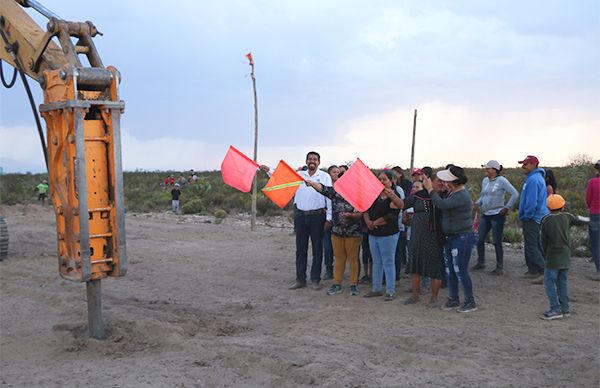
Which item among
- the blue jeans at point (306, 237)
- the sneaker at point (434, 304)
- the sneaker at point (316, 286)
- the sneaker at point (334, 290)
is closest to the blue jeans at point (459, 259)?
the sneaker at point (434, 304)

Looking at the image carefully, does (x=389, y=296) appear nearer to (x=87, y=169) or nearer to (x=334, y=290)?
(x=334, y=290)

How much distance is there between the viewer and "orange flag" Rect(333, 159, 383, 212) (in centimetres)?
823

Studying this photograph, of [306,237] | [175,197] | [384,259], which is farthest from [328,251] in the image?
[175,197]

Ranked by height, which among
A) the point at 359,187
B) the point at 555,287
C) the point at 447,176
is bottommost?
the point at 555,287

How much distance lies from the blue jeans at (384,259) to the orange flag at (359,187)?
74 centimetres

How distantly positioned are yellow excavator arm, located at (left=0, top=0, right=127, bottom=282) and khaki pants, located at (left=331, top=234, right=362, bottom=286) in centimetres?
404

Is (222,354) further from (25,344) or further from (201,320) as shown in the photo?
(25,344)

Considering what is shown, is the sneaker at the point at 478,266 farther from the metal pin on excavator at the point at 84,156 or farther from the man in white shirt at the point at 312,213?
the metal pin on excavator at the point at 84,156

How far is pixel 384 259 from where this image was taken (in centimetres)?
872

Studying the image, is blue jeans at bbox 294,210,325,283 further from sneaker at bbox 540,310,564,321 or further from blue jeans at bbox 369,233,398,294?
sneaker at bbox 540,310,564,321

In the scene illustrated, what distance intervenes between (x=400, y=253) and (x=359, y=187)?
8.39 ft

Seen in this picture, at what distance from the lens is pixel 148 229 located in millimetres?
18438

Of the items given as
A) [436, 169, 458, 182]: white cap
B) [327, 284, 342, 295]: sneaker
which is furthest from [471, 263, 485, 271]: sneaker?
[436, 169, 458, 182]: white cap

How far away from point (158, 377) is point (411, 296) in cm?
441
